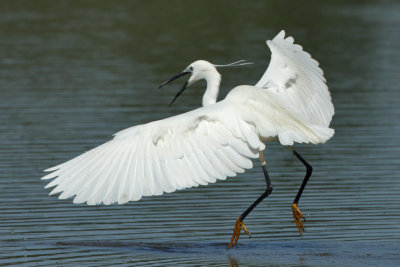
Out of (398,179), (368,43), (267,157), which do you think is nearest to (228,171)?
(398,179)

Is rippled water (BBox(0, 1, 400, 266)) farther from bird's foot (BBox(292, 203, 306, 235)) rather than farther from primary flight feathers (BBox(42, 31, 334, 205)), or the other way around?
primary flight feathers (BBox(42, 31, 334, 205))

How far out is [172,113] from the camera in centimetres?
1739

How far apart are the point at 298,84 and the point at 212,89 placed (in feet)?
3.30

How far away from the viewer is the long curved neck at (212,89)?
11.5m

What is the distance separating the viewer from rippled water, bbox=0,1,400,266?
10.6 meters

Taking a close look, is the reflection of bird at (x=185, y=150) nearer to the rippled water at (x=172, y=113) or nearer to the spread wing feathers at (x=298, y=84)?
the spread wing feathers at (x=298, y=84)

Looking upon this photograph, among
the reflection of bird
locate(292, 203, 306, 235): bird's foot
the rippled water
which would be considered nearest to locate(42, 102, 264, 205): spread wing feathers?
the reflection of bird

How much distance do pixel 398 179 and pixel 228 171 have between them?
15.3ft

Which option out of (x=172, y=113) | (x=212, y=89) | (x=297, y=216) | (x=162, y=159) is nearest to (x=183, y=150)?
(x=162, y=159)

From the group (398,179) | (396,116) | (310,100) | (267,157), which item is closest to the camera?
(310,100)

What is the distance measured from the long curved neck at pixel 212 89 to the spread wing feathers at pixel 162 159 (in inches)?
67.9

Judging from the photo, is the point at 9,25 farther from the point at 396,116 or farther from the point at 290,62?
the point at 290,62

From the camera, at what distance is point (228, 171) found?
9219 mm

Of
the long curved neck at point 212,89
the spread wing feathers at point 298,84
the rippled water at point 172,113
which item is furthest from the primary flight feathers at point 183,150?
the rippled water at point 172,113
